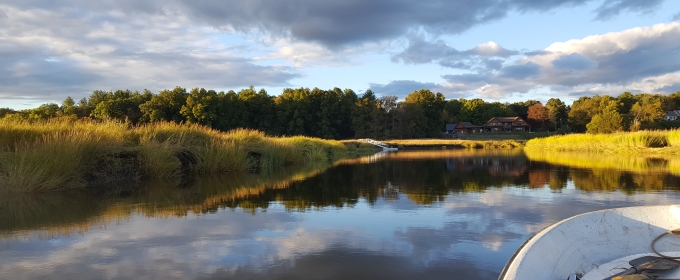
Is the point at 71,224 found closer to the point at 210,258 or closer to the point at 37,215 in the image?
the point at 37,215

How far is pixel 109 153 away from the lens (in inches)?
421

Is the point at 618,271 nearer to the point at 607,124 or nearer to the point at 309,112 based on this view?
the point at 607,124

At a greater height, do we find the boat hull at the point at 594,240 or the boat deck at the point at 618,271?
the boat hull at the point at 594,240

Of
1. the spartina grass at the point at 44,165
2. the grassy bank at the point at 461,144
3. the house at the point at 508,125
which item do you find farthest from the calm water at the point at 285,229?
the house at the point at 508,125

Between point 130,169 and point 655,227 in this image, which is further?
point 130,169

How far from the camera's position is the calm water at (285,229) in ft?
13.0

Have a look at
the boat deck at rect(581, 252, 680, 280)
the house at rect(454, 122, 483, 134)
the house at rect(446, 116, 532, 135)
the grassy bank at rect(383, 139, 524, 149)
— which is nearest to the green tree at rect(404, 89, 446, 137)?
the grassy bank at rect(383, 139, 524, 149)

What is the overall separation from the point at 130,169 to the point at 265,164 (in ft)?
18.9

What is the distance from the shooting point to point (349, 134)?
6738cm

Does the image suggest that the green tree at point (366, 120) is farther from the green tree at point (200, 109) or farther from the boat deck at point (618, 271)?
the boat deck at point (618, 271)

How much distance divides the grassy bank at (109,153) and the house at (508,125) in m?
83.1

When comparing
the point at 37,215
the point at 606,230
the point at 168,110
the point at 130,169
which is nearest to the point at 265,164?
the point at 130,169

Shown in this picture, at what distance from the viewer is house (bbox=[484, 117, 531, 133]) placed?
92.0 metres

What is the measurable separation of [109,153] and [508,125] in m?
91.8
